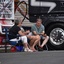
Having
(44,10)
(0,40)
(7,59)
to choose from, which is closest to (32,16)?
(44,10)

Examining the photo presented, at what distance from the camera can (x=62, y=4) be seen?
43.4ft

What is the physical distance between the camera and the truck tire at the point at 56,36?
13.1 metres

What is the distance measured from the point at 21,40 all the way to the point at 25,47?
261mm

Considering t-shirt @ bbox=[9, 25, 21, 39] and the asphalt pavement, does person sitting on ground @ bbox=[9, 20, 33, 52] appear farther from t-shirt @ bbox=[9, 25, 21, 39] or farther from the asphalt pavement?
the asphalt pavement

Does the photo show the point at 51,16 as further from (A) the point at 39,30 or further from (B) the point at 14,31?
(B) the point at 14,31

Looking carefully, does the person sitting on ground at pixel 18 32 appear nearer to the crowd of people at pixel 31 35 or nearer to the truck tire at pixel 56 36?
the crowd of people at pixel 31 35

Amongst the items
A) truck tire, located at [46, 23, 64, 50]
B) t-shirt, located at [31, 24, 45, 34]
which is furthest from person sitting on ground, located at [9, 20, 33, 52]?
truck tire, located at [46, 23, 64, 50]

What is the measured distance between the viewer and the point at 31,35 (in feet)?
40.8

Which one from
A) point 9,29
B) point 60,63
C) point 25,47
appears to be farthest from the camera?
point 9,29

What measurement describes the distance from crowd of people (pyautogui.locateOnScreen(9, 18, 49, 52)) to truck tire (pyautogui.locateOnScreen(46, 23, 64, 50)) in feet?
1.76

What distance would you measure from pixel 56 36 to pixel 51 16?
2.49ft

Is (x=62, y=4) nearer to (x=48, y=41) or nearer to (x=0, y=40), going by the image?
(x=48, y=41)

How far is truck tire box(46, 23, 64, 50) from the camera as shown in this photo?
42.9ft

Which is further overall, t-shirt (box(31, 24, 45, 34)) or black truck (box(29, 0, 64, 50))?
black truck (box(29, 0, 64, 50))
